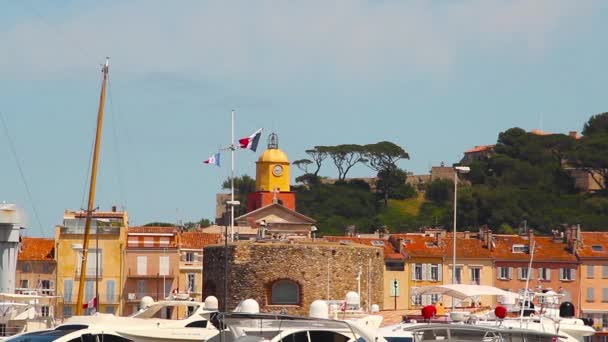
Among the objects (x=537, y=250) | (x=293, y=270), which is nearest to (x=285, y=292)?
(x=293, y=270)

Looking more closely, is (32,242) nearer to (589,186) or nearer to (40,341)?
(40,341)

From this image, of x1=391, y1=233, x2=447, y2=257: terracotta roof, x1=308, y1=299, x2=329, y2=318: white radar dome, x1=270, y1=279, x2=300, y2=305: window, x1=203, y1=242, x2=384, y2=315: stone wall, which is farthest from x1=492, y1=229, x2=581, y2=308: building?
x1=308, y1=299, x2=329, y2=318: white radar dome

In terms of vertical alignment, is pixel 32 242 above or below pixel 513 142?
below

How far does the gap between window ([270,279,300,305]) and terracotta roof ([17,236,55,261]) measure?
24.0 meters

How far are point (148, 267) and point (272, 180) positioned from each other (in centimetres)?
2204

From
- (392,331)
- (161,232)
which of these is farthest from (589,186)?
(392,331)

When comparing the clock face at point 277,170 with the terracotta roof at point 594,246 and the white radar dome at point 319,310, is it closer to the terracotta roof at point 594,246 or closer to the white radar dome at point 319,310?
the terracotta roof at point 594,246

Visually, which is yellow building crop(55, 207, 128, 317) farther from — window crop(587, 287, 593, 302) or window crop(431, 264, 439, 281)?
window crop(587, 287, 593, 302)

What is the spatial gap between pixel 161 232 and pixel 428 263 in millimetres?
13747

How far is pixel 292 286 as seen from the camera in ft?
176

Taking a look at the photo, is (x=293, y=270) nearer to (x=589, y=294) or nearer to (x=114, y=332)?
(x=114, y=332)

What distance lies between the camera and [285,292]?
2112 inches

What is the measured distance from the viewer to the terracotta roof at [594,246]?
278ft

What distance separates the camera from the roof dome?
9438 centimetres
